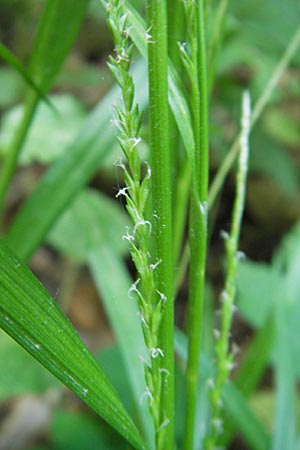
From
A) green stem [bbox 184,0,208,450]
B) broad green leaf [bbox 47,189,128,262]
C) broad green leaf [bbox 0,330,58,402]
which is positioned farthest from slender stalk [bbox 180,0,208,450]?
broad green leaf [bbox 47,189,128,262]

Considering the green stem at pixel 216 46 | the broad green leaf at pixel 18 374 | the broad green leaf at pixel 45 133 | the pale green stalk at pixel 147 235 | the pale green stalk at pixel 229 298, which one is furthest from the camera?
Result: the broad green leaf at pixel 45 133

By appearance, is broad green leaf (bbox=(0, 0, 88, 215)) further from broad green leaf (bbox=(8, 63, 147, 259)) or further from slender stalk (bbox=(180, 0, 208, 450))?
slender stalk (bbox=(180, 0, 208, 450))

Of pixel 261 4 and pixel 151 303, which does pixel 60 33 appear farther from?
pixel 261 4

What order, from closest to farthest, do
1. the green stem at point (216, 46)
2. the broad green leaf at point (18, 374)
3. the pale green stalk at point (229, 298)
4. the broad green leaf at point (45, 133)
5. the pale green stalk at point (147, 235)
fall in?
the pale green stalk at point (147, 235) → the pale green stalk at point (229, 298) → the green stem at point (216, 46) → the broad green leaf at point (18, 374) → the broad green leaf at point (45, 133)

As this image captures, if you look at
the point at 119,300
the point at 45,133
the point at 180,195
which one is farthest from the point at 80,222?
the point at 180,195

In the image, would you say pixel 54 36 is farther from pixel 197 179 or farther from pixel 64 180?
pixel 197 179

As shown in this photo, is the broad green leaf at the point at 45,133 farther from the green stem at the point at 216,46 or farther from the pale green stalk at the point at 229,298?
the pale green stalk at the point at 229,298

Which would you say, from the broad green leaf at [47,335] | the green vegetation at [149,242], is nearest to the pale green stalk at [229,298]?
the green vegetation at [149,242]
